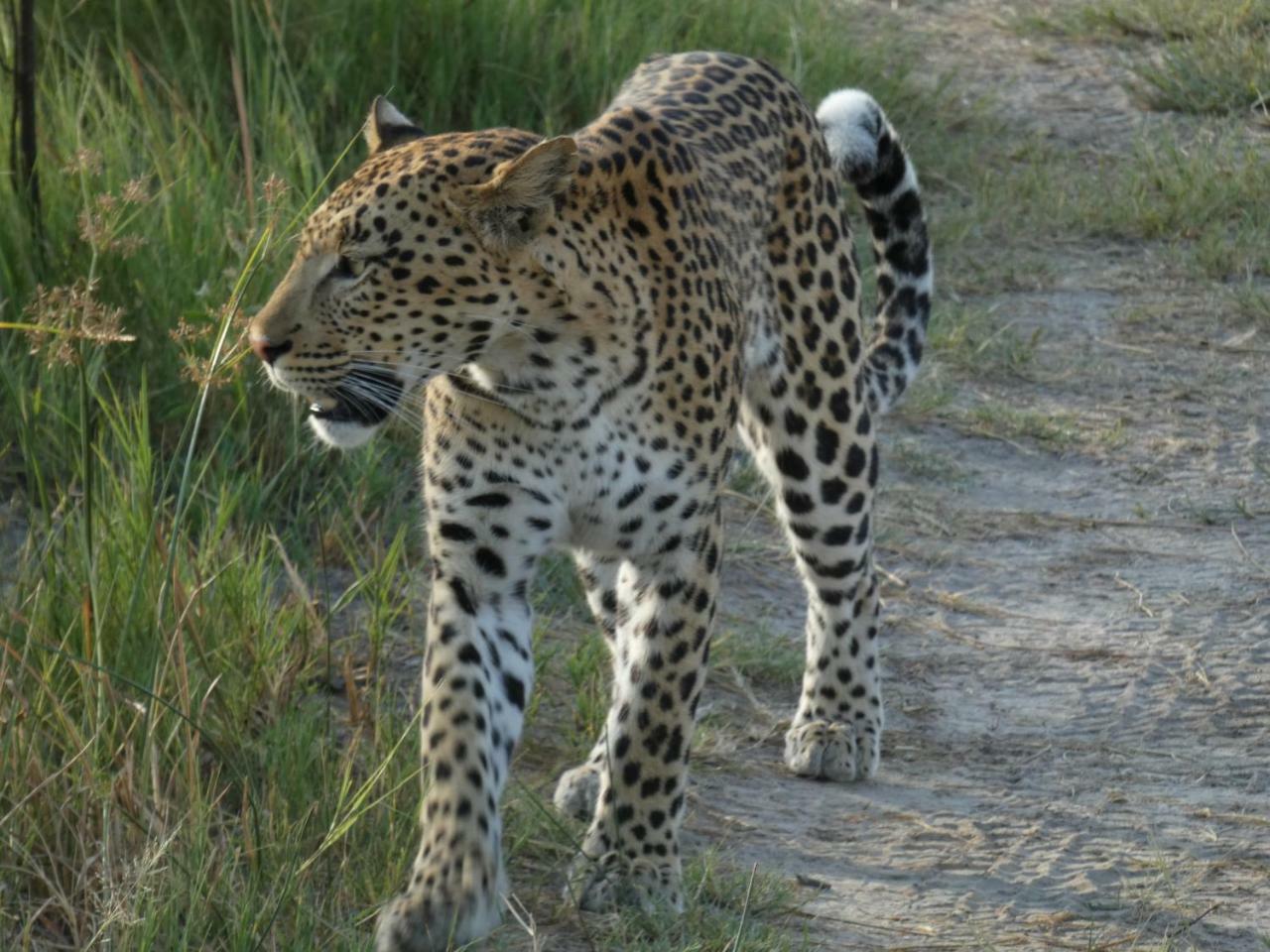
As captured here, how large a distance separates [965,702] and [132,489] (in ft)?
7.21

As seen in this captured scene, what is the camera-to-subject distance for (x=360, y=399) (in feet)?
12.7

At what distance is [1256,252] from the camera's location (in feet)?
27.2

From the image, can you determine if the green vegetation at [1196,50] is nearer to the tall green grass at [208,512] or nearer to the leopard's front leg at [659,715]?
the tall green grass at [208,512]

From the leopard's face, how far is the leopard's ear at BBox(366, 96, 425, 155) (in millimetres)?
354

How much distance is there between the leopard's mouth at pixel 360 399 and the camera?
3822mm

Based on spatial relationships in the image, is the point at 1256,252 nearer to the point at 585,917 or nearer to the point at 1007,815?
the point at 1007,815

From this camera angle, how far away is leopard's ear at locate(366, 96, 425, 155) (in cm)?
420

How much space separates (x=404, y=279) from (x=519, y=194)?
25 centimetres

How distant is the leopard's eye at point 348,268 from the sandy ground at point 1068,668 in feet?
4.92

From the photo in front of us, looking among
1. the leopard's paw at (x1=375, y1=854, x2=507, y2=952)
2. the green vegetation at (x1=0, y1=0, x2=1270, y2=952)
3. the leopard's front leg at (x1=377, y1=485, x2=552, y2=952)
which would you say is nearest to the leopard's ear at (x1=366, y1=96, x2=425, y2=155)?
the green vegetation at (x1=0, y1=0, x2=1270, y2=952)

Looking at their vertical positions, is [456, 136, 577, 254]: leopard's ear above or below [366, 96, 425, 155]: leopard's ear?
above

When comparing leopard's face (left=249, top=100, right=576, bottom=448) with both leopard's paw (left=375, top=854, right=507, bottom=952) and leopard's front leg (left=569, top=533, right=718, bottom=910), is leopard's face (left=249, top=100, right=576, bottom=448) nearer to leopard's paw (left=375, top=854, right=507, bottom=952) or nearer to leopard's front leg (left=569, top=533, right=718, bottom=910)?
leopard's front leg (left=569, top=533, right=718, bottom=910)

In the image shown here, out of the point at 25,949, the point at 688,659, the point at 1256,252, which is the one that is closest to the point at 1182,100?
the point at 1256,252

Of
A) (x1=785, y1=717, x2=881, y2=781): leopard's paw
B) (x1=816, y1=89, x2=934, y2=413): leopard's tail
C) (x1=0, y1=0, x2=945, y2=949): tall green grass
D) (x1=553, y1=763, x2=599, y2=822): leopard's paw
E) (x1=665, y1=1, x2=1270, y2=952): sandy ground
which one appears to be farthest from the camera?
(x1=816, y1=89, x2=934, y2=413): leopard's tail
